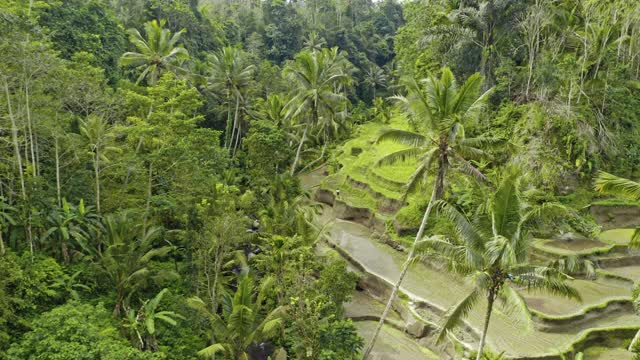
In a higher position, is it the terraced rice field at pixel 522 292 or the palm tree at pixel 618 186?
the palm tree at pixel 618 186

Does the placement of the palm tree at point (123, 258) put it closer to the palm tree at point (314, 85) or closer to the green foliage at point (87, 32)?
the green foliage at point (87, 32)

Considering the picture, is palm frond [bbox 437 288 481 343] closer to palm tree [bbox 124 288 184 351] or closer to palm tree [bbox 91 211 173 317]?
palm tree [bbox 124 288 184 351]

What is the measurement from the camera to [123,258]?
45.4 ft

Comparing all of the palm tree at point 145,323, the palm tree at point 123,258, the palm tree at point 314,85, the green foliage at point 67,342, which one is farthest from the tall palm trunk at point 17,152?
the palm tree at point 314,85

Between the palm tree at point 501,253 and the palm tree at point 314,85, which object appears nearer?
→ the palm tree at point 501,253

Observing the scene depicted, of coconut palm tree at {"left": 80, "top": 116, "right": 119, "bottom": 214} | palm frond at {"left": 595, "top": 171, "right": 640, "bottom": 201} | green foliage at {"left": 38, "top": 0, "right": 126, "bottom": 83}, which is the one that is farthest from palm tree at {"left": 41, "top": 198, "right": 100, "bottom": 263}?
palm frond at {"left": 595, "top": 171, "right": 640, "bottom": 201}

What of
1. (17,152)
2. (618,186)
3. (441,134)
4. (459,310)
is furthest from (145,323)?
(618,186)

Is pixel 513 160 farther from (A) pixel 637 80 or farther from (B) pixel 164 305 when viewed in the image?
(B) pixel 164 305

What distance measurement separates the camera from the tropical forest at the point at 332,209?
11.0 metres

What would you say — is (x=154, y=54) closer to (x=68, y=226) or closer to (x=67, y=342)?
(x=68, y=226)

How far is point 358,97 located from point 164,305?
43.8 m

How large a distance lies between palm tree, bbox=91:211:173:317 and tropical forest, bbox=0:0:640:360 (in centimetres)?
9

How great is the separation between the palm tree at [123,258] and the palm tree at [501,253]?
29.3 feet

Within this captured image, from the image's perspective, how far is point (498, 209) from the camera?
9.59 m
